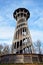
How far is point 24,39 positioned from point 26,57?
1473 centimetres

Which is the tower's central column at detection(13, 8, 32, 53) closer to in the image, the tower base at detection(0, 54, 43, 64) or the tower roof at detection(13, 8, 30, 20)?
the tower roof at detection(13, 8, 30, 20)

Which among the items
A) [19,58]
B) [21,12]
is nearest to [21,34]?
[21,12]

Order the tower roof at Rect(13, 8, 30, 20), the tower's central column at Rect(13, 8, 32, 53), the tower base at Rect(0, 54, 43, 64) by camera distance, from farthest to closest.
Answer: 1. the tower roof at Rect(13, 8, 30, 20)
2. the tower's central column at Rect(13, 8, 32, 53)
3. the tower base at Rect(0, 54, 43, 64)

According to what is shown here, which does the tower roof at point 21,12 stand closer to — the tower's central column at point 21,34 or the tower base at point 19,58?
the tower's central column at point 21,34

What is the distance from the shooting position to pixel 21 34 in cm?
3725

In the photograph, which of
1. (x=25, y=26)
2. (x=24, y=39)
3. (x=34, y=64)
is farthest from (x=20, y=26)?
(x=34, y=64)

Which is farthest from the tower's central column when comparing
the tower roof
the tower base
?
the tower base

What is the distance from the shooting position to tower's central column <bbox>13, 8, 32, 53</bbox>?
Result: 34956mm

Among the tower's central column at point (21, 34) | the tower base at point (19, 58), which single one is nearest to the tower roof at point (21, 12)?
the tower's central column at point (21, 34)

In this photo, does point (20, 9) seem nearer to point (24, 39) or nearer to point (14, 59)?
point (24, 39)

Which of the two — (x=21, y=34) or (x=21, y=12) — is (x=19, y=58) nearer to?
(x=21, y=34)

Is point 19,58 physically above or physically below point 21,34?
below

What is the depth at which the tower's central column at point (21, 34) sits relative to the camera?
35.0 metres

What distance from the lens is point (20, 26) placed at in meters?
37.5
